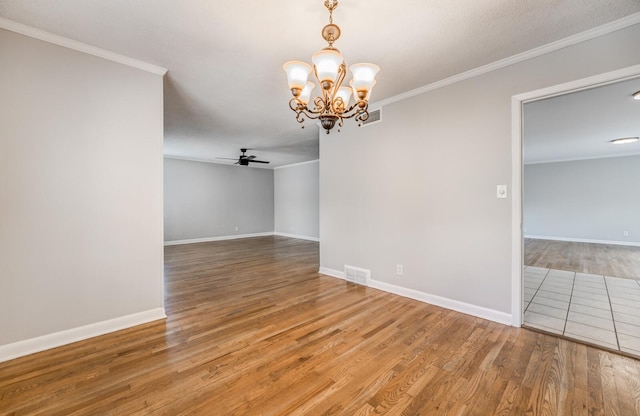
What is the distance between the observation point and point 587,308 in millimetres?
2936

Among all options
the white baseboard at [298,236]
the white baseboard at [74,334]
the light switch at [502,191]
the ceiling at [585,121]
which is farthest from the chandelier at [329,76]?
the white baseboard at [298,236]

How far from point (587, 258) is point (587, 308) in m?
3.74

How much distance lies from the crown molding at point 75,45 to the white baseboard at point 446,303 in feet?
11.9

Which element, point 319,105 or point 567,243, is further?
point 567,243

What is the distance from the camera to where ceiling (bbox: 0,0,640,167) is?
1.81 meters

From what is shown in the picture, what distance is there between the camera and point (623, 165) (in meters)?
7.06

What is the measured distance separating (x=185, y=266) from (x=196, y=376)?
11.7ft

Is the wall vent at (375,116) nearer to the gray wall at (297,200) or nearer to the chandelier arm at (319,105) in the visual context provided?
the chandelier arm at (319,105)

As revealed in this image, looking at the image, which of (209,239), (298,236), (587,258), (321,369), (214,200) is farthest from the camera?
(298,236)

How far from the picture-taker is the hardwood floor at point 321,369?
5.04 feet

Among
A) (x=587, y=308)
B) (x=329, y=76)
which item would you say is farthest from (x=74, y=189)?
(x=587, y=308)

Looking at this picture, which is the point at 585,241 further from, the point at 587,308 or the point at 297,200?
the point at 297,200

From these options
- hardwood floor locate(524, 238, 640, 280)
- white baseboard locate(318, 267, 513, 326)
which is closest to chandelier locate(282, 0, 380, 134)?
white baseboard locate(318, 267, 513, 326)

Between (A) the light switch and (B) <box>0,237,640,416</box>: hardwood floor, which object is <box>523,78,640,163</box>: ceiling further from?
(B) <box>0,237,640,416</box>: hardwood floor
